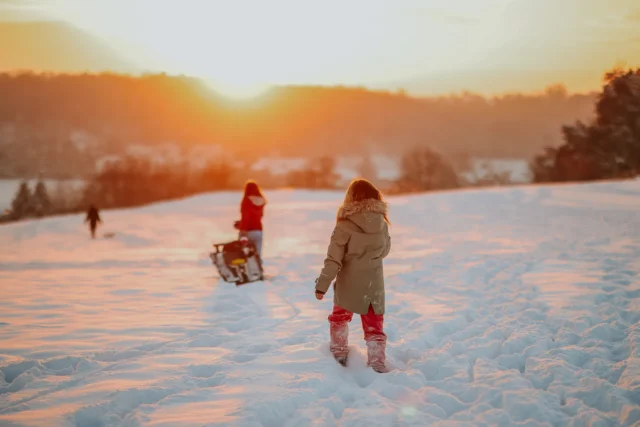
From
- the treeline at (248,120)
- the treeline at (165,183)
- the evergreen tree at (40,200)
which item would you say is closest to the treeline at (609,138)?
the treeline at (165,183)

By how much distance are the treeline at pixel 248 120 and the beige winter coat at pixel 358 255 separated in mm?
120360

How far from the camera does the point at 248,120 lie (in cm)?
13025

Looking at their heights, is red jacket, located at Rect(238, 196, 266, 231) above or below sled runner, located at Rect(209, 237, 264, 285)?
above

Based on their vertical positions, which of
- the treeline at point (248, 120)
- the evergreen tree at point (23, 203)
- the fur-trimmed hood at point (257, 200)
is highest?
the treeline at point (248, 120)

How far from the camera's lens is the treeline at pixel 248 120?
426 ft

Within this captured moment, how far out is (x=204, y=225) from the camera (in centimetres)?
2100

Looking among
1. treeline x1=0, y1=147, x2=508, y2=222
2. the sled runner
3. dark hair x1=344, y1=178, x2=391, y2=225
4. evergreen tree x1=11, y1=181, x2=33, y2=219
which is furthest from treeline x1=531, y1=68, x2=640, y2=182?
evergreen tree x1=11, y1=181, x2=33, y2=219

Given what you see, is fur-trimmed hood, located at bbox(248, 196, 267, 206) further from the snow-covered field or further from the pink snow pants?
the pink snow pants

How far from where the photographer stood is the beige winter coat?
431 centimetres

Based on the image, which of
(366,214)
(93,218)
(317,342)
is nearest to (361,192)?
(366,214)

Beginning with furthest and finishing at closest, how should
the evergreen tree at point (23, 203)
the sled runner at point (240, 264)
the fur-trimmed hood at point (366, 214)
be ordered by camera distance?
the evergreen tree at point (23, 203)
the sled runner at point (240, 264)
the fur-trimmed hood at point (366, 214)

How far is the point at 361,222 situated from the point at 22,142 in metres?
164

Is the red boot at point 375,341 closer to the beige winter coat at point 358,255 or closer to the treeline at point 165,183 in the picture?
the beige winter coat at point 358,255

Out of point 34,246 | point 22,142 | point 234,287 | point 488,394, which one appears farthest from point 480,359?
point 22,142
